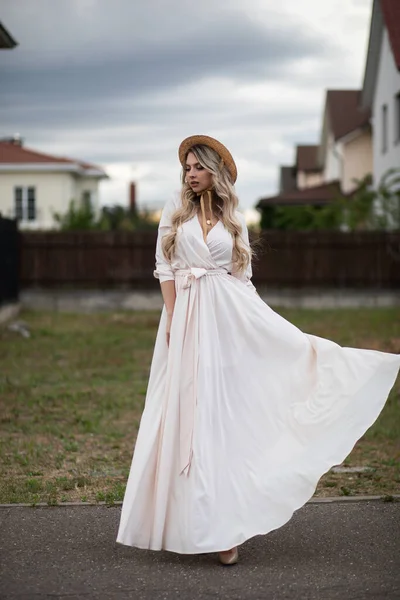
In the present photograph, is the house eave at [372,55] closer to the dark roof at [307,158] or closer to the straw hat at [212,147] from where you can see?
the dark roof at [307,158]

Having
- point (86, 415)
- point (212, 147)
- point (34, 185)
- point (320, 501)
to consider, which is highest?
point (34, 185)

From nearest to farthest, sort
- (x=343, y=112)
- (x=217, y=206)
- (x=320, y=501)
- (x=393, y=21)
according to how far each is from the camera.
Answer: (x=217, y=206) < (x=320, y=501) < (x=393, y=21) < (x=343, y=112)

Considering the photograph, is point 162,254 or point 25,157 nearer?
point 162,254

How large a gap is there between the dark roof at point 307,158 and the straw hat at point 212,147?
175 feet

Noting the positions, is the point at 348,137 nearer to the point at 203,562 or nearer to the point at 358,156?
the point at 358,156

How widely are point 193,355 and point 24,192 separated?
42.9 m

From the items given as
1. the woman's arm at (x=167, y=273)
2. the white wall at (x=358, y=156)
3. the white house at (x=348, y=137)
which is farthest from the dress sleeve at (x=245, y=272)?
the white wall at (x=358, y=156)

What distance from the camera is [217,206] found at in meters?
5.46

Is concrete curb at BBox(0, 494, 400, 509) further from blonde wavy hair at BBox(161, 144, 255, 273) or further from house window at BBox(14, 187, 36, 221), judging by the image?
house window at BBox(14, 187, 36, 221)

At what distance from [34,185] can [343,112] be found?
1430cm

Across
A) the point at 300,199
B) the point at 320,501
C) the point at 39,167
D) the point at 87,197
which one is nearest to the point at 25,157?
the point at 39,167

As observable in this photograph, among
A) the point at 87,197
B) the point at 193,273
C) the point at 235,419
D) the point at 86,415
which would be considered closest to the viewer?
the point at 235,419

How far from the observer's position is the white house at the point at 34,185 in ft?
152

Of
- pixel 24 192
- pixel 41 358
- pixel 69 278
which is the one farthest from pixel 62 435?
pixel 24 192
